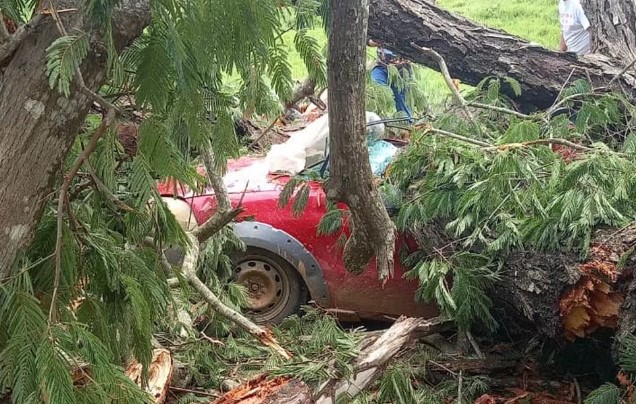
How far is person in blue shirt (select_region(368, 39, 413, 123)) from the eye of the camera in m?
5.51

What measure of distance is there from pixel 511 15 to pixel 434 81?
5809 millimetres

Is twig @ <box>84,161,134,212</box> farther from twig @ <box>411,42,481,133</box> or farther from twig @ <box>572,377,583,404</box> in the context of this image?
twig @ <box>411,42,481,133</box>

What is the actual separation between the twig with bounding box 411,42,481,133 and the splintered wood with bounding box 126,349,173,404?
2.17 m

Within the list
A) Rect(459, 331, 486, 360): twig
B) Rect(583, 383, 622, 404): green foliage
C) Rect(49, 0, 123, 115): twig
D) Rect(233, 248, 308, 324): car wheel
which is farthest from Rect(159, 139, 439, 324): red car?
Rect(49, 0, 123, 115): twig

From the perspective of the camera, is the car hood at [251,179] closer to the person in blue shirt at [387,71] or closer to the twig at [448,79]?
the person in blue shirt at [387,71]

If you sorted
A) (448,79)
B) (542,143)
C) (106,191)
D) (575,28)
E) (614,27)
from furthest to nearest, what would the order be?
1. (575,28)
2. (614,27)
3. (448,79)
4. (542,143)
5. (106,191)

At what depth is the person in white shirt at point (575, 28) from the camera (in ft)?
19.9

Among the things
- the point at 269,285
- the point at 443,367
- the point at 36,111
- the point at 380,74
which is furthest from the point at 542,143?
the point at 36,111

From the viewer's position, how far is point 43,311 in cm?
196

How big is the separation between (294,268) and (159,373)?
141 cm

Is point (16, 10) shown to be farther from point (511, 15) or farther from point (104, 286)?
point (511, 15)

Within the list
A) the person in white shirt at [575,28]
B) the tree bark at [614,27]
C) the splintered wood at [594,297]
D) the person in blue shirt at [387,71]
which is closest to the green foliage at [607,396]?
the splintered wood at [594,297]

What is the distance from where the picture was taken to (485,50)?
550cm

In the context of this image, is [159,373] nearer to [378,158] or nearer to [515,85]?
[378,158]
